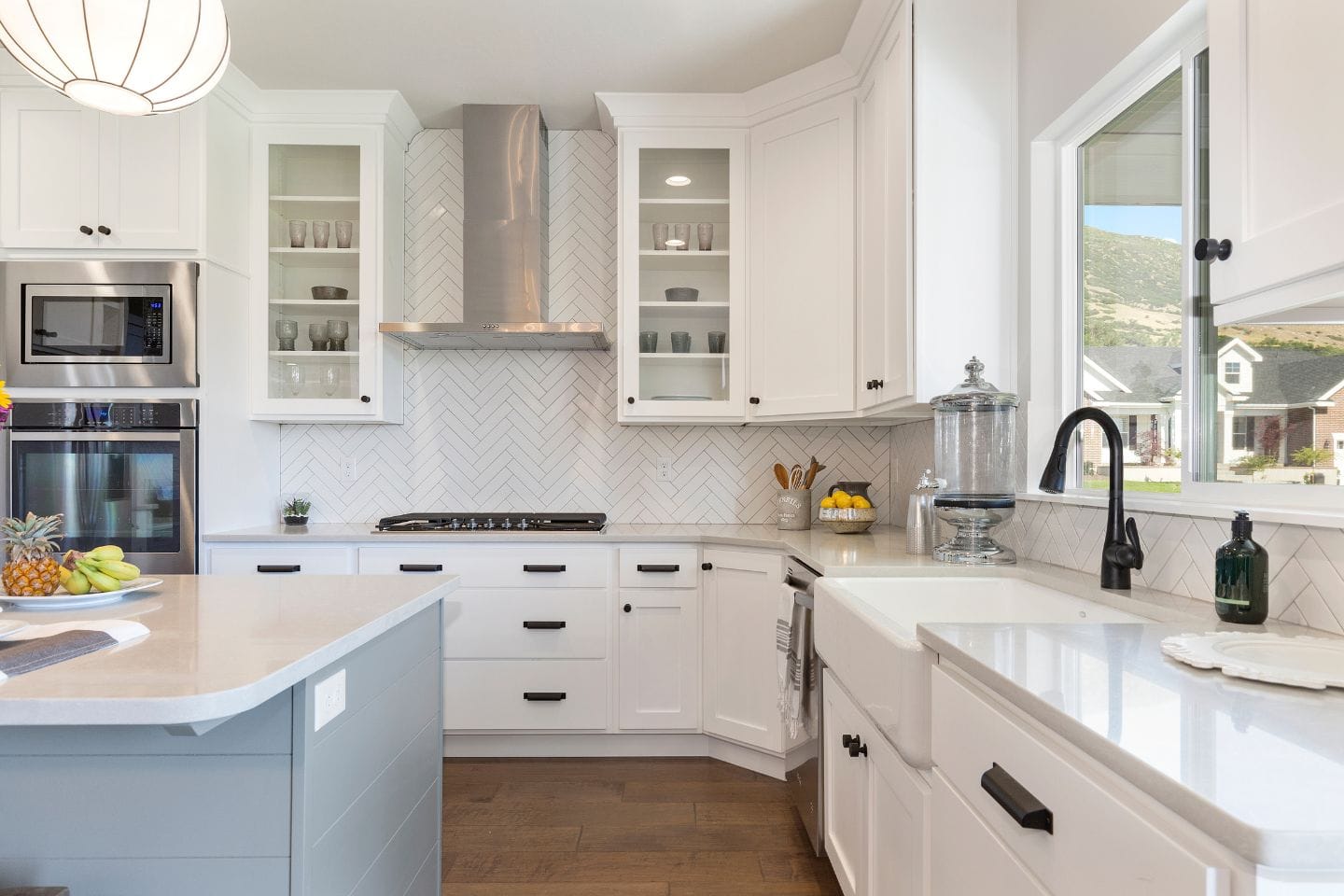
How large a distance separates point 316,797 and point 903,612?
1338 mm

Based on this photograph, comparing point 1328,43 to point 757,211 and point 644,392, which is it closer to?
point 757,211

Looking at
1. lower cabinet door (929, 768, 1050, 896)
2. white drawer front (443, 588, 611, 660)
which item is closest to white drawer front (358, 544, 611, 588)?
white drawer front (443, 588, 611, 660)

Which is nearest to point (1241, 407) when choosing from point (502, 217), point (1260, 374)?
point (1260, 374)

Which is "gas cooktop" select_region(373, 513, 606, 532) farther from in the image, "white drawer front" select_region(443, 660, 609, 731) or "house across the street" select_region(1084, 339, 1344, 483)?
Result: "house across the street" select_region(1084, 339, 1344, 483)

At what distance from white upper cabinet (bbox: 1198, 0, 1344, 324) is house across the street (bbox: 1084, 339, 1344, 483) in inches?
11.8

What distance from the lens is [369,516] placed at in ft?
12.0

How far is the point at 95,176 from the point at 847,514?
10.4 ft

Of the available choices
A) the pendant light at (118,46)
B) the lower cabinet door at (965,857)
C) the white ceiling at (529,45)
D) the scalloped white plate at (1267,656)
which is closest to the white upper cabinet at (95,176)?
the white ceiling at (529,45)

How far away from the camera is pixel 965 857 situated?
→ 3.51 feet

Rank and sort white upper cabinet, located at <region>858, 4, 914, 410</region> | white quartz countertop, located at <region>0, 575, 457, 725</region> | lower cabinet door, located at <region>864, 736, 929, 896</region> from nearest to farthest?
white quartz countertop, located at <region>0, 575, 457, 725</region> → lower cabinet door, located at <region>864, 736, 929, 896</region> → white upper cabinet, located at <region>858, 4, 914, 410</region>

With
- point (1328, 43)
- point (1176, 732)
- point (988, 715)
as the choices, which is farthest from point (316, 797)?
point (1328, 43)

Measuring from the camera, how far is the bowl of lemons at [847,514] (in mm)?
2973

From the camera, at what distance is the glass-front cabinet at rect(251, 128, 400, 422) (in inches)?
131

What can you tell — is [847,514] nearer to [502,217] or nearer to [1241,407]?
[1241,407]
